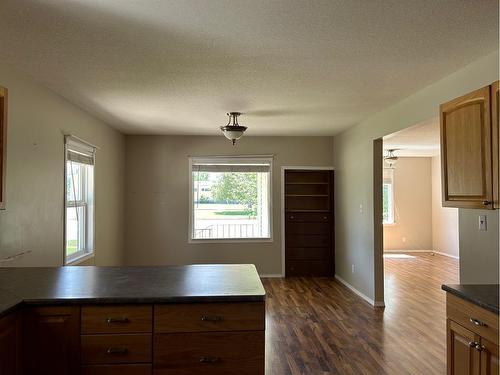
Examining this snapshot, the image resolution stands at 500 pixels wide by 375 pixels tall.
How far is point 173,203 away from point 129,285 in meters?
4.38

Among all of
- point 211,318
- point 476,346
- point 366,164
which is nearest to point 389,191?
point 366,164

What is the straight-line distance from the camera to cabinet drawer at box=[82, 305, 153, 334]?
189cm

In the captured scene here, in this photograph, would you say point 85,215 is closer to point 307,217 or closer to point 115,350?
point 115,350

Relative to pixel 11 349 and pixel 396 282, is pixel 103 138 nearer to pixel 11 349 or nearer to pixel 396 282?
pixel 11 349

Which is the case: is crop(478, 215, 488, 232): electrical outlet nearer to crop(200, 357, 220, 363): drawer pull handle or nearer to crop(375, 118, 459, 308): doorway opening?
crop(200, 357, 220, 363): drawer pull handle

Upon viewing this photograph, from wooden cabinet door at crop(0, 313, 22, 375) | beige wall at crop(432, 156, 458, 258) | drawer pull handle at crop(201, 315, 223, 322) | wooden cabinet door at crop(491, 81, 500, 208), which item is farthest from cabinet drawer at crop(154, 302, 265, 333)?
beige wall at crop(432, 156, 458, 258)

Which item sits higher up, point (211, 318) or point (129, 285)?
point (129, 285)

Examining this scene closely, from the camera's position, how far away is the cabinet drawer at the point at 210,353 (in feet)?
6.24

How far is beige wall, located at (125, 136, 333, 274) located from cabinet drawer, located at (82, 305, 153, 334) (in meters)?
4.59

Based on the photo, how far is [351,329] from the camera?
12.9ft

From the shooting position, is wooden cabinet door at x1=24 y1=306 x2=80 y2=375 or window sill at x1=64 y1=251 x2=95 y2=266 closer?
wooden cabinet door at x1=24 y1=306 x2=80 y2=375

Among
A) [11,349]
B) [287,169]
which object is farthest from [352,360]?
[287,169]

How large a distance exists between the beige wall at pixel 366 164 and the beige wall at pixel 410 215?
3664 millimetres

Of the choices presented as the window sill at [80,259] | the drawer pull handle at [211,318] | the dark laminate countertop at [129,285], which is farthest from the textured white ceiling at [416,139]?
the window sill at [80,259]
